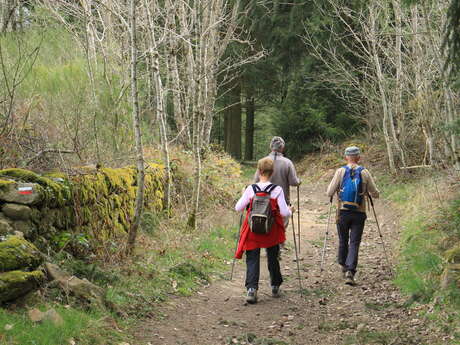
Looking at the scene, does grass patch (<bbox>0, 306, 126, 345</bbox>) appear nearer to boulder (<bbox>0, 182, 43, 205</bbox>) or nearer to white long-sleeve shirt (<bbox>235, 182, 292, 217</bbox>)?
boulder (<bbox>0, 182, 43, 205</bbox>)

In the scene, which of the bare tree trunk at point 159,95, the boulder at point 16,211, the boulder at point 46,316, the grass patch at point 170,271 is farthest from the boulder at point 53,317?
the bare tree trunk at point 159,95

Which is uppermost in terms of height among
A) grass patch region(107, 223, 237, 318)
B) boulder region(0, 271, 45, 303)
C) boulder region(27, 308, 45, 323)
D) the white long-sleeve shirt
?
the white long-sleeve shirt

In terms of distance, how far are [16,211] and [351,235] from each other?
4833 millimetres

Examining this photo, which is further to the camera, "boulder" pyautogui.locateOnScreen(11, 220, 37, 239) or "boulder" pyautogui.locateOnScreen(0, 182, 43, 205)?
"boulder" pyautogui.locateOnScreen(0, 182, 43, 205)

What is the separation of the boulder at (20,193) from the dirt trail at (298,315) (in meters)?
1.81

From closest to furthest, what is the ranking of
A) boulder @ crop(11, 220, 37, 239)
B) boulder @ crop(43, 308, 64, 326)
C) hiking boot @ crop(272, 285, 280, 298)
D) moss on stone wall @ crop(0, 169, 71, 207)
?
boulder @ crop(43, 308, 64, 326) < boulder @ crop(11, 220, 37, 239) < moss on stone wall @ crop(0, 169, 71, 207) < hiking boot @ crop(272, 285, 280, 298)

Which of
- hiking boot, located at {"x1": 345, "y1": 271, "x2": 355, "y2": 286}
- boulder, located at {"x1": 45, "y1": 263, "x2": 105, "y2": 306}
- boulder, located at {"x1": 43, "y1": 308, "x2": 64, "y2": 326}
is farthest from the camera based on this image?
hiking boot, located at {"x1": 345, "y1": 271, "x2": 355, "y2": 286}

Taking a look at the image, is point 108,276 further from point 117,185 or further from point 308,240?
point 308,240

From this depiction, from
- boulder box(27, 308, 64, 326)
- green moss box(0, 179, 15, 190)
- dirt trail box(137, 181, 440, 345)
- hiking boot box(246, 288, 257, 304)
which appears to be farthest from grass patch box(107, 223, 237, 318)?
green moss box(0, 179, 15, 190)

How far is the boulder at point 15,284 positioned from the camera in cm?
436

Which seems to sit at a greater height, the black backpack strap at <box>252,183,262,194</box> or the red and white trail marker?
the red and white trail marker

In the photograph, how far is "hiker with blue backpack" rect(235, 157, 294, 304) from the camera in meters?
6.88

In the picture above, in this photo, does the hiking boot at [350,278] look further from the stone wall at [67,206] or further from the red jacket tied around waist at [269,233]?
the stone wall at [67,206]

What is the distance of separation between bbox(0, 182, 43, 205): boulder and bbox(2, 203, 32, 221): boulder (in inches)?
2.6
